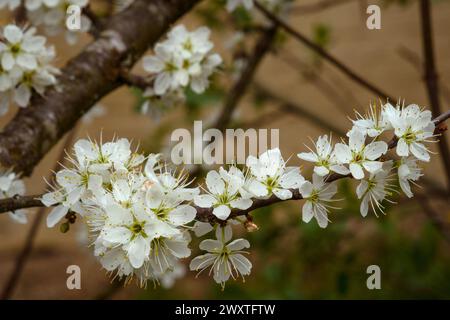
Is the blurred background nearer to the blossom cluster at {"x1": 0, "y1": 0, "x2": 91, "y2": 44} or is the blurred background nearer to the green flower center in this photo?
the blossom cluster at {"x1": 0, "y1": 0, "x2": 91, "y2": 44}

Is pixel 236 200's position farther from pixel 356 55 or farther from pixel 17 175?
pixel 356 55

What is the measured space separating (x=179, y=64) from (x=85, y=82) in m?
0.16

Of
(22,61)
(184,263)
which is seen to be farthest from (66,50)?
(22,61)

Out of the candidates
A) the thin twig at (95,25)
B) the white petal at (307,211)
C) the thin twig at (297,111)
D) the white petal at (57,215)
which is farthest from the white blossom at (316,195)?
the thin twig at (297,111)

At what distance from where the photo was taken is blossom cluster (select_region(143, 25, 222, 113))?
1.21 m

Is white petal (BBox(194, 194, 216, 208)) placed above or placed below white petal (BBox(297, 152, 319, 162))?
below

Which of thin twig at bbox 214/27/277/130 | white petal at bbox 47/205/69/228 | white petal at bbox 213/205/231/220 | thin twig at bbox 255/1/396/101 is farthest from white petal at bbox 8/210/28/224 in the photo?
thin twig at bbox 214/27/277/130

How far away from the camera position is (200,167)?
70.4 inches

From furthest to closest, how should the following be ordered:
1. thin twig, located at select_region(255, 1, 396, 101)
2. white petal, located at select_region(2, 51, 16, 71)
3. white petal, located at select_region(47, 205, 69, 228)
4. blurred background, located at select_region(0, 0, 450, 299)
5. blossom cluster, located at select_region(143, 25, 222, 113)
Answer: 1. blurred background, located at select_region(0, 0, 450, 299)
2. thin twig, located at select_region(255, 1, 396, 101)
3. blossom cluster, located at select_region(143, 25, 222, 113)
4. white petal, located at select_region(2, 51, 16, 71)
5. white petal, located at select_region(47, 205, 69, 228)

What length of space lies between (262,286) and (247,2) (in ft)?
3.50

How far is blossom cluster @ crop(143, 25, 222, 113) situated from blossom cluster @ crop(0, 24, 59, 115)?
17 cm

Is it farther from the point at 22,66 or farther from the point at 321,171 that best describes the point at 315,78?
the point at 321,171

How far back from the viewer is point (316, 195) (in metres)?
0.83

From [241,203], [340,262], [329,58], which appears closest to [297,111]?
[340,262]
